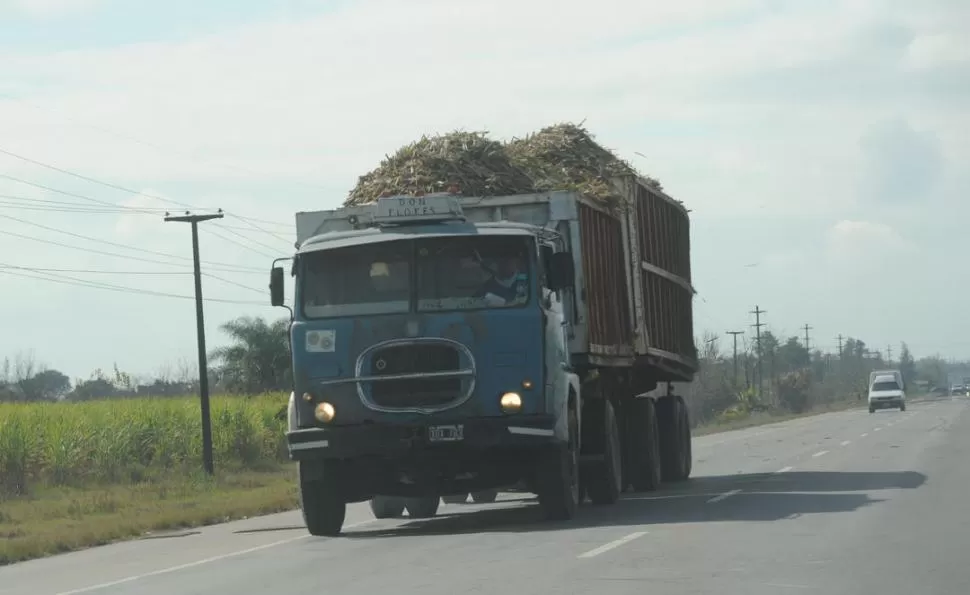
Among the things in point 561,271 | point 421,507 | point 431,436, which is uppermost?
point 561,271

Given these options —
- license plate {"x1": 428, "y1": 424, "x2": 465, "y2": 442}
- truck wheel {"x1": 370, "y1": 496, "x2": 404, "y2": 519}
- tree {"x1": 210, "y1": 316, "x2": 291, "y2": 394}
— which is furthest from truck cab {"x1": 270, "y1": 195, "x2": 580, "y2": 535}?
tree {"x1": 210, "y1": 316, "x2": 291, "y2": 394}

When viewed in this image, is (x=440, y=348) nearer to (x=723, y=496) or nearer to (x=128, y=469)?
(x=723, y=496)

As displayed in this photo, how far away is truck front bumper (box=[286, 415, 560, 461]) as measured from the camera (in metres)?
14.9

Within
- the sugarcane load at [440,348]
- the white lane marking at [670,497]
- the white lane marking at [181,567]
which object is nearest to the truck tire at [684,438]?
the white lane marking at [670,497]

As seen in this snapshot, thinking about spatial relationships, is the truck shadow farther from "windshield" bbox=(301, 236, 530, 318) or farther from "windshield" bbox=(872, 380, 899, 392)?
"windshield" bbox=(872, 380, 899, 392)

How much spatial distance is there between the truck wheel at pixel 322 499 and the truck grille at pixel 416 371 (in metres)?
1.17

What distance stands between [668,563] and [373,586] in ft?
7.43

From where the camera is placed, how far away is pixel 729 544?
1313 cm

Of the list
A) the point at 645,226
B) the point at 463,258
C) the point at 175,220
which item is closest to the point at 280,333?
the point at 175,220

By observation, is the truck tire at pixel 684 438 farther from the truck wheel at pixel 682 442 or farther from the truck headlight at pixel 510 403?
the truck headlight at pixel 510 403

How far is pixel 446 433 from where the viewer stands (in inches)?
589

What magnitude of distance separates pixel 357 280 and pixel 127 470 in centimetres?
2114

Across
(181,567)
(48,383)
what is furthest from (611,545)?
(48,383)

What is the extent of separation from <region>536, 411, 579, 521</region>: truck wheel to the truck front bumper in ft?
1.87
